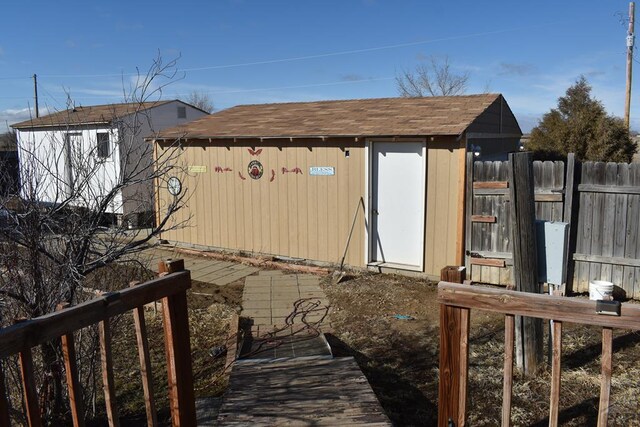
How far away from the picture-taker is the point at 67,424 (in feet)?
12.7

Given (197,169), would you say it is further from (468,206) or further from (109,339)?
(109,339)

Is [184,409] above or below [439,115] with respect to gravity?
below

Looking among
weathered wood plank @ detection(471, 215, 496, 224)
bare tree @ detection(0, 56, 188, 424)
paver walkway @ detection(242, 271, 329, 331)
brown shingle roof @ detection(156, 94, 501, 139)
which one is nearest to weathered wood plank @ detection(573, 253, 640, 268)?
weathered wood plank @ detection(471, 215, 496, 224)

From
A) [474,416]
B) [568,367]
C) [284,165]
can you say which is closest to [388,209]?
[284,165]

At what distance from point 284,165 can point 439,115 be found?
9.80ft

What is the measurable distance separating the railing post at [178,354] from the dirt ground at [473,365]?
1.95 meters

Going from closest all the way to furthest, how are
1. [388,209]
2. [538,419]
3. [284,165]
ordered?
[538,419] → [388,209] → [284,165]

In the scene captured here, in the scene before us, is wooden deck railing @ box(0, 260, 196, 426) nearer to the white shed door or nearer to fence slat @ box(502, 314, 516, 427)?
fence slat @ box(502, 314, 516, 427)

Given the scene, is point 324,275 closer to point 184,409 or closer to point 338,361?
point 338,361

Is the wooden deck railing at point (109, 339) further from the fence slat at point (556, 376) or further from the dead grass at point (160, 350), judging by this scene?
the fence slat at point (556, 376)

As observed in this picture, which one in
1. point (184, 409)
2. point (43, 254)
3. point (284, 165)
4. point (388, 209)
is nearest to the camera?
point (184, 409)

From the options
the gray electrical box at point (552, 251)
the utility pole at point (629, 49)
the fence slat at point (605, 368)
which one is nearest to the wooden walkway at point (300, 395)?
the fence slat at point (605, 368)

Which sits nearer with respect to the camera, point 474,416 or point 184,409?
point 184,409

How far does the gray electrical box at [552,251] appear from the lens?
4.64 meters
